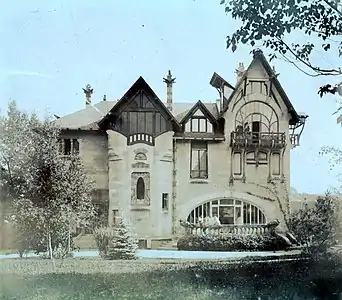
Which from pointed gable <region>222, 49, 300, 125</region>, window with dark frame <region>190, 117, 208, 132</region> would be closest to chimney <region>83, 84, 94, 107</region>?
window with dark frame <region>190, 117, 208, 132</region>

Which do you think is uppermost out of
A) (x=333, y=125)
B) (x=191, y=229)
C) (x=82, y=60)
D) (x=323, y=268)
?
(x=82, y=60)

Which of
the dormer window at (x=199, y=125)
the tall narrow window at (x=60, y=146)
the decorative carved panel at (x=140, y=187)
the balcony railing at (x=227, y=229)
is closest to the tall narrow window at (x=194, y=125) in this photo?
the dormer window at (x=199, y=125)

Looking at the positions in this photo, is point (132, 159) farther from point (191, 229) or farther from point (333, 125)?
point (333, 125)

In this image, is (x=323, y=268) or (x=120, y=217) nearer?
(x=120, y=217)

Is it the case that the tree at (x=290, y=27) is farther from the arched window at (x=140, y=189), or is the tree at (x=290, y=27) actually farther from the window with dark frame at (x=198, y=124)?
the arched window at (x=140, y=189)

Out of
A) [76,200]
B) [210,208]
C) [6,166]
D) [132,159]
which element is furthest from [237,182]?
[6,166]

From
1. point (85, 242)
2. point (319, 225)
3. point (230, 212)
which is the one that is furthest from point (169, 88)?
point (319, 225)
